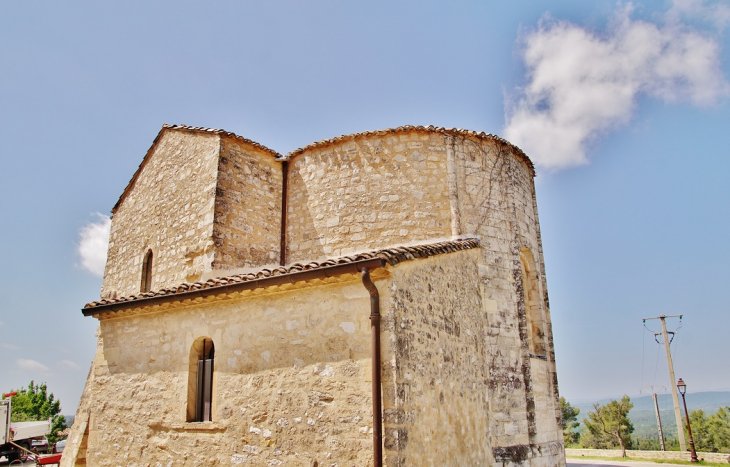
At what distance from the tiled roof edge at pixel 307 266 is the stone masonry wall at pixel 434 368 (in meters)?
0.16

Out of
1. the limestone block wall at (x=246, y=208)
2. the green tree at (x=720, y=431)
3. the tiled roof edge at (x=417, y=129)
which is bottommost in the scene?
the green tree at (x=720, y=431)

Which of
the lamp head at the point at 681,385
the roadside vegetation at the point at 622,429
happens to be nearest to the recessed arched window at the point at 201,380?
the lamp head at the point at 681,385

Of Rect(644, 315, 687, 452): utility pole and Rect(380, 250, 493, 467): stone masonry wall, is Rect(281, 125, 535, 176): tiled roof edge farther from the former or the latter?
Rect(644, 315, 687, 452): utility pole

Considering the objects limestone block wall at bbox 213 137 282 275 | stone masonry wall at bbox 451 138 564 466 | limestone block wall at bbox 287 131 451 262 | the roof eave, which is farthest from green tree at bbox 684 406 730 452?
the roof eave

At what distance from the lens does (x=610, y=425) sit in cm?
4325

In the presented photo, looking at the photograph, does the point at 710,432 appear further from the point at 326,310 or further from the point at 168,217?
the point at 326,310

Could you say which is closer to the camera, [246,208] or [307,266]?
[307,266]

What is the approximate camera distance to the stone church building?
625cm

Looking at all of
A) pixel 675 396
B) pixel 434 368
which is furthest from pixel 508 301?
pixel 675 396

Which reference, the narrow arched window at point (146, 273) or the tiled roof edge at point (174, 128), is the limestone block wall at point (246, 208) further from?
the narrow arched window at point (146, 273)

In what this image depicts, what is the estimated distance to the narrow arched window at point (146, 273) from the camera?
467 inches

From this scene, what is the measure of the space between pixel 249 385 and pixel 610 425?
45.2 meters

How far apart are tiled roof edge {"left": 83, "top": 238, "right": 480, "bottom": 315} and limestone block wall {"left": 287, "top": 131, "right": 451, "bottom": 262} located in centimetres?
150

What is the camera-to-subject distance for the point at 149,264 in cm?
1209
